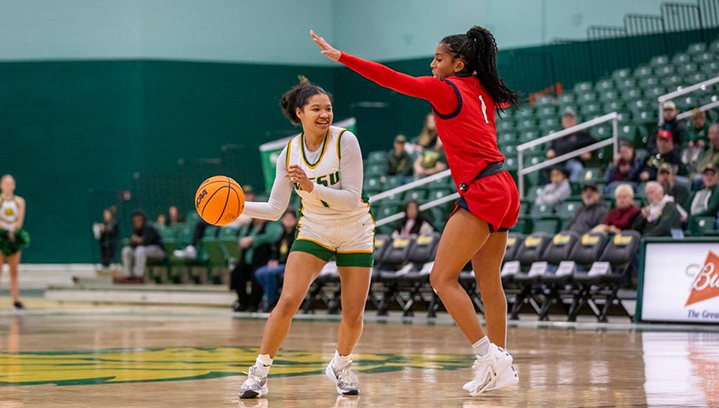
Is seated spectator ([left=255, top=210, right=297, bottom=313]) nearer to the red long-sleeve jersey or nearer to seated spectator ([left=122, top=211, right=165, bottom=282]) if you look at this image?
seated spectator ([left=122, top=211, right=165, bottom=282])

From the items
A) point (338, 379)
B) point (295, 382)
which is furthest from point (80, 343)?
point (338, 379)

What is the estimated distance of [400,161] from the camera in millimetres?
20375

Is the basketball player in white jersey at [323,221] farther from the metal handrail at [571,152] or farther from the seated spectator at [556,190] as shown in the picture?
the metal handrail at [571,152]

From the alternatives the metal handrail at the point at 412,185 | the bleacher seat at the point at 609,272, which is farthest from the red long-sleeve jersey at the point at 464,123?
the metal handrail at the point at 412,185

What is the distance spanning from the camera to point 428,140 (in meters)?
20.5

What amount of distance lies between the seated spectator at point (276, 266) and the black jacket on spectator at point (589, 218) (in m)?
3.81

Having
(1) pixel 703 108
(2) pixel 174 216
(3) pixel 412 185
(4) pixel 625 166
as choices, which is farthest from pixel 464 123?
(2) pixel 174 216

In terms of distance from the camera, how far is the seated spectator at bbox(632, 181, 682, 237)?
13.2m

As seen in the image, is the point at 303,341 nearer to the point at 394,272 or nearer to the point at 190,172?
the point at 394,272

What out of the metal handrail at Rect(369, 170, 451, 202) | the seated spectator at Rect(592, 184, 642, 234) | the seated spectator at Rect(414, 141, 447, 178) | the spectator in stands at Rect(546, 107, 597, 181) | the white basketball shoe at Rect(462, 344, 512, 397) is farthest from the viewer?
the seated spectator at Rect(414, 141, 447, 178)

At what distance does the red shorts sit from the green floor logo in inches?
79.0

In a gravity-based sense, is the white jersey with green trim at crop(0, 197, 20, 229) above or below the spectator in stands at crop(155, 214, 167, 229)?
above

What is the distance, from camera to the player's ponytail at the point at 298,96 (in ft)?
21.1

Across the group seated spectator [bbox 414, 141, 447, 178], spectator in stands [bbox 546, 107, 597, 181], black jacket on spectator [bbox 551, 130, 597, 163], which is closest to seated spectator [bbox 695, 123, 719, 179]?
spectator in stands [bbox 546, 107, 597, 181]
